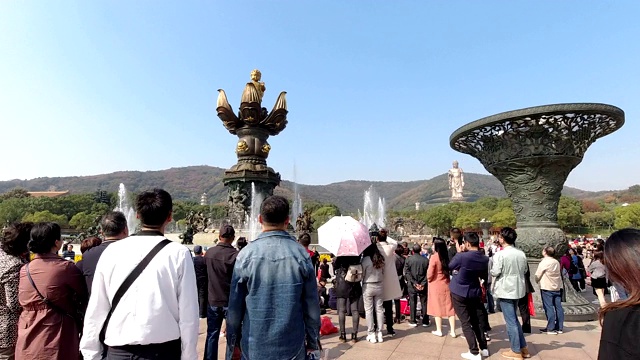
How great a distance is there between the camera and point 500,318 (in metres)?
7.40

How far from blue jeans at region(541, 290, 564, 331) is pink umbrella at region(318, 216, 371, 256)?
352 cm

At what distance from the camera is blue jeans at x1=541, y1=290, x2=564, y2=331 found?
6.08 m

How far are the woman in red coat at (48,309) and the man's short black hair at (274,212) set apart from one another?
1807mm

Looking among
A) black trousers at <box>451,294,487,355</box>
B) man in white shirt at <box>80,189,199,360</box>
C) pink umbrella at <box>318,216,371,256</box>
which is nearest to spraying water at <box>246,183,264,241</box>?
pink umbrella at <box>318,216,371,256</box>

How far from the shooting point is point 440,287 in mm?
5797

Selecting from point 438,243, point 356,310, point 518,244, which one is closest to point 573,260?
point 518,244

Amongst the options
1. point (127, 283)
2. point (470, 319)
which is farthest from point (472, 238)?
point (127, 283)

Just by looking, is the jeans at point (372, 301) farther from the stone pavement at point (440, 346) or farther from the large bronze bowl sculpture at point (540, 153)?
the large bronze bowl sculpture at point (540, 153)

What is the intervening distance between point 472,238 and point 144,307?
445 cm

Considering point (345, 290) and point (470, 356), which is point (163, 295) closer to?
point (345, 290)

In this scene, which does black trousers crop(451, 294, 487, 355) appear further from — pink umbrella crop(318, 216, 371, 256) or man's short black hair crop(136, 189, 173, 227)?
man's short black hair crop(136, 189, 173, 227)

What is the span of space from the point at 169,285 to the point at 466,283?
4.12 metres

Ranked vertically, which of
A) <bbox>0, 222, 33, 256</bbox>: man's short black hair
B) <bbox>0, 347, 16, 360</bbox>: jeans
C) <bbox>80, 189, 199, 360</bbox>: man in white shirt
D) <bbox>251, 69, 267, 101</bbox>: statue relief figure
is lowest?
<bbox>0, 347, 16, 360</bbox>: jeans

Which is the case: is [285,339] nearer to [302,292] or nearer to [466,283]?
[302,292]
